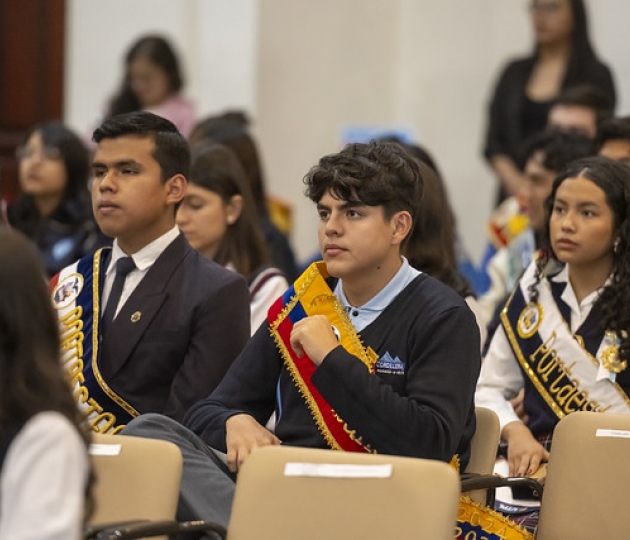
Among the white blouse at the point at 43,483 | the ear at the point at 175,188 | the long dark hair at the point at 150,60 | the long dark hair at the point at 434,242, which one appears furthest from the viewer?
the long dark hair at the point at 150,60

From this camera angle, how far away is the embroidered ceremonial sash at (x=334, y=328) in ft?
10.8

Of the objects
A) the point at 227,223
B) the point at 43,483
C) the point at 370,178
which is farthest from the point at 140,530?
the point at 227,223

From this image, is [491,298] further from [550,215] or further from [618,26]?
[618,26]

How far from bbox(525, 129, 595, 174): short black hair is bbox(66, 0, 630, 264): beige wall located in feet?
8.04

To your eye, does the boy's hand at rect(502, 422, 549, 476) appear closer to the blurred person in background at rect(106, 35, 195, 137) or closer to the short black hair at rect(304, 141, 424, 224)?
the short black hair at rect(304, 141, 424, 224)

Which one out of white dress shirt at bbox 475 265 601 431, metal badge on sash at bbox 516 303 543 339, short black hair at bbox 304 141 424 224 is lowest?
white dress shirt at bbox 475 265 601 431

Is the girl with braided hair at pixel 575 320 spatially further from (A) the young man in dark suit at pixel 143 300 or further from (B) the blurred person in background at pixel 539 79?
(B) the blurred person in background at pixel 539 79

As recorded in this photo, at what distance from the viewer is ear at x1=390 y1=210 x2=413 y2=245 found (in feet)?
11.1

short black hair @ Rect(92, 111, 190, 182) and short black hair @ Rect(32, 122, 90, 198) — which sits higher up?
short black hair @ Rect(92, 111, 190, 182)

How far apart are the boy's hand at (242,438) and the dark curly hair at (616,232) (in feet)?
3.40

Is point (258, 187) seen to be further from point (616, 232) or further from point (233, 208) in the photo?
point (616, 232)

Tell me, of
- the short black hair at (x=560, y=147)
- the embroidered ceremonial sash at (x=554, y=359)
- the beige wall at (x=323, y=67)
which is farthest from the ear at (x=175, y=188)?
the beige wall at (x=323, y=67)

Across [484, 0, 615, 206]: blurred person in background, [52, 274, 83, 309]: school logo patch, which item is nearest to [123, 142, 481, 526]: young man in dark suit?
[52, 274, 83, 309]: school logo patch

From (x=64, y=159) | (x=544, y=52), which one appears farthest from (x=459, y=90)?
(x=64, y=159)
